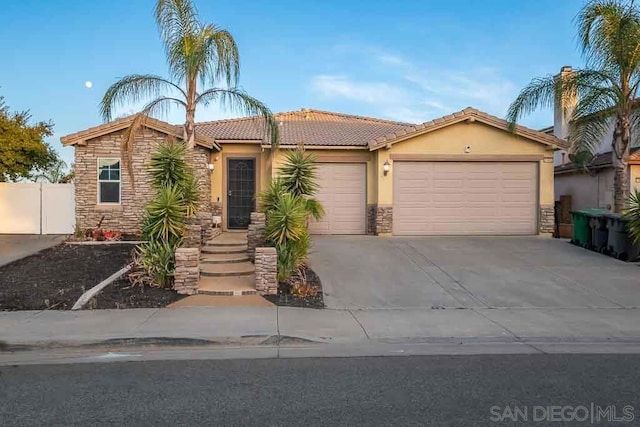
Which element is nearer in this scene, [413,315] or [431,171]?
[413,315]

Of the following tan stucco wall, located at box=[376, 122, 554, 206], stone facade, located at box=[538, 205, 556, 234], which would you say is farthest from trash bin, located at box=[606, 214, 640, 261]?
tan stucco wall, located at box=[376, 122, 554, 206]

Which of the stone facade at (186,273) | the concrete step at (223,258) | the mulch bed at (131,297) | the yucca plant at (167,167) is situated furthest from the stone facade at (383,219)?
the mulch bed at (131,297)

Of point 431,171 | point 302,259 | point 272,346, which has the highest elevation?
point 431,171

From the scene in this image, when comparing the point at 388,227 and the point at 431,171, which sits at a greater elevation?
the point at 431,171

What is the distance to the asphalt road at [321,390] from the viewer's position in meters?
4.63

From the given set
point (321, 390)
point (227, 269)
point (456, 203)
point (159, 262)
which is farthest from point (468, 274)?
point (321, 390)

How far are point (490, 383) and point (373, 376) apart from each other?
1235 mm

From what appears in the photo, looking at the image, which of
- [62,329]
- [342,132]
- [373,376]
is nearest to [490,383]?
[373,376]

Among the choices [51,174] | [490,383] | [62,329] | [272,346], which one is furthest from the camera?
[51,174]

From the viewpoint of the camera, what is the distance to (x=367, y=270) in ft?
40.0

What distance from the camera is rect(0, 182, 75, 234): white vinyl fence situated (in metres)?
18.5

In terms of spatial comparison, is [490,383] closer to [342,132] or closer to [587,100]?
[587,100]

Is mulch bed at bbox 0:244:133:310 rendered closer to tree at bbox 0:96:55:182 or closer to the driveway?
the driveway

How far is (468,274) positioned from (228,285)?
5414mm
